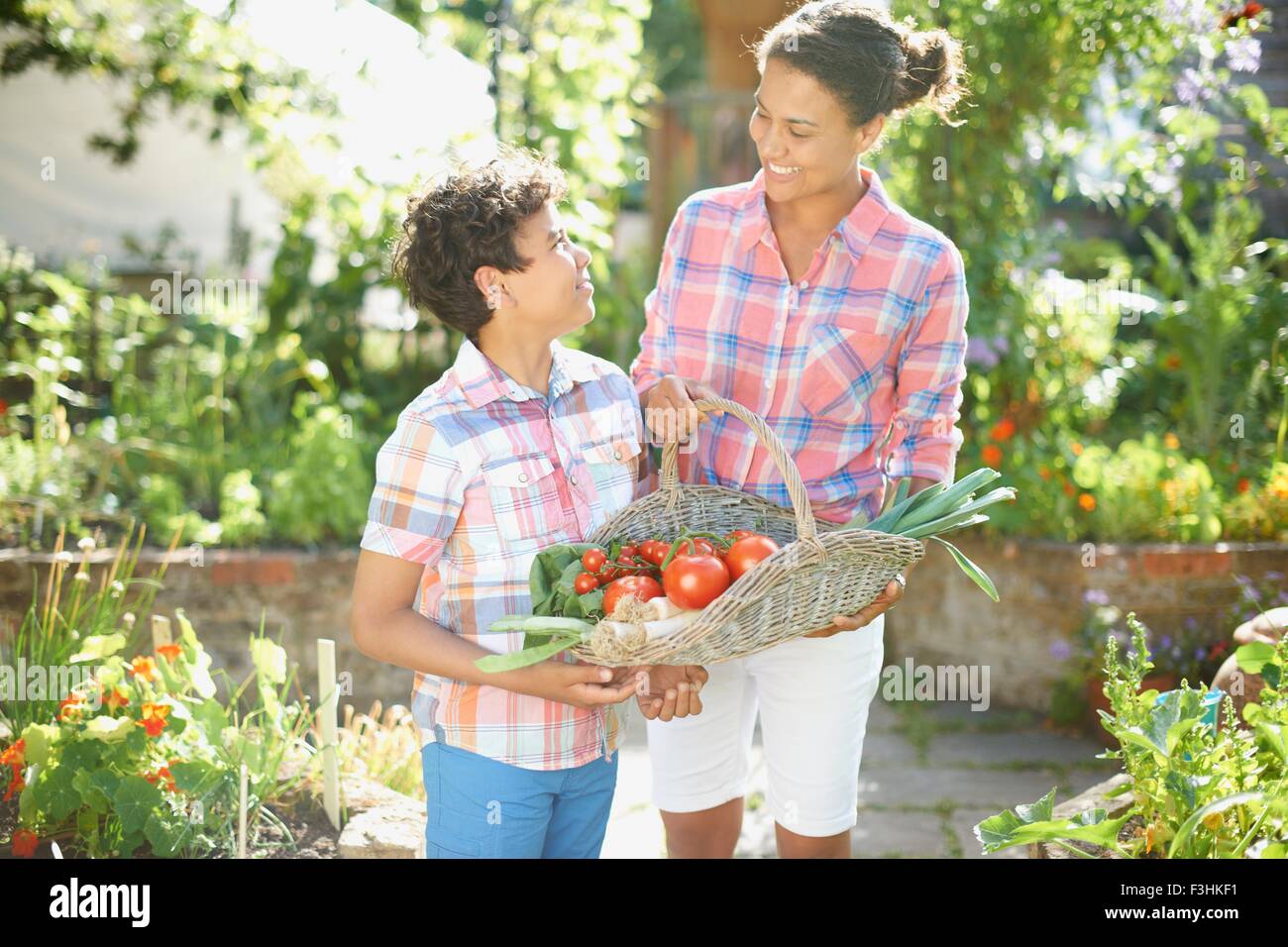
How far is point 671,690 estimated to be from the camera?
1.99m

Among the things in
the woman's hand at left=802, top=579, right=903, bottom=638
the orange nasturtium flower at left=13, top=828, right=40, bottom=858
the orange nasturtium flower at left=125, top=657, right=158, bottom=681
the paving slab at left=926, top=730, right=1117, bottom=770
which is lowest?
the paving slab at left=926, top=730, right=1117, bottom=770

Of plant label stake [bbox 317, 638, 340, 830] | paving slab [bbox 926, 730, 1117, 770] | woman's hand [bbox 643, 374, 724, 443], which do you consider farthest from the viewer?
paving slab [bbox 926, 730, 1117, 770]

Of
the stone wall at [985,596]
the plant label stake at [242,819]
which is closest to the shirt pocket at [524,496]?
the plant label stake at [242,819]

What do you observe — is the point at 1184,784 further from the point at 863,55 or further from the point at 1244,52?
the point at 1244,52

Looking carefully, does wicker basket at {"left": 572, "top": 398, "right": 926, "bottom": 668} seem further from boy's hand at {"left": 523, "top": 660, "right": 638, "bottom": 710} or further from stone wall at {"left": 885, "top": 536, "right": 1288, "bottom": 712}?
stone wall at {"left": 885, "top": 536, "right": 1288, "bottom": 712}

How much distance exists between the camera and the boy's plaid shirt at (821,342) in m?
2.33

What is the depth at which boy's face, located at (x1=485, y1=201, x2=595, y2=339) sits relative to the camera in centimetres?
206

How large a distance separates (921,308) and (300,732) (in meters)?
1.72

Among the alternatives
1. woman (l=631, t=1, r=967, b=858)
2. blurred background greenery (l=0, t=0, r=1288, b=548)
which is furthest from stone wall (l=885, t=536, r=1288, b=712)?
woman (l=631, t=1, r=967, b=858)

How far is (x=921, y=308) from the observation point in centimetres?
234

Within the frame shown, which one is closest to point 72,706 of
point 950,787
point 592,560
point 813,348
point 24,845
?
point 24,845

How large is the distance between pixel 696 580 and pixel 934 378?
2.45ft

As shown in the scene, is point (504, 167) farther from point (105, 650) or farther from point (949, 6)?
point (949, 6)

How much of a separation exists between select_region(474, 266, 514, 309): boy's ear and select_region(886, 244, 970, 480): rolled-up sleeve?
0.80m
